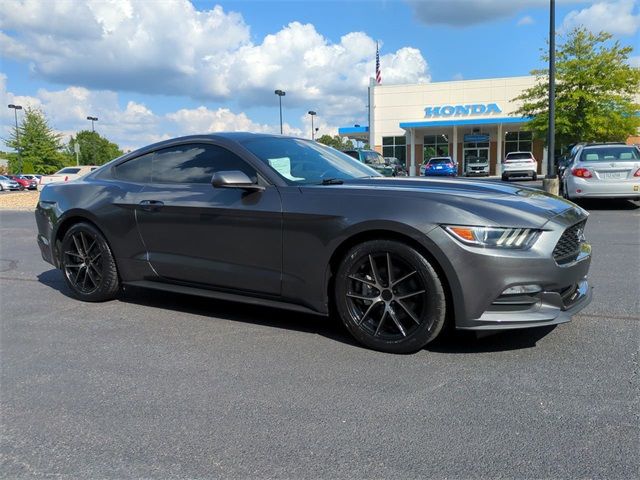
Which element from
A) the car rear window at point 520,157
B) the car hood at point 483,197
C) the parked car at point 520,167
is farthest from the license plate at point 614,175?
the car rear window at point 520,157

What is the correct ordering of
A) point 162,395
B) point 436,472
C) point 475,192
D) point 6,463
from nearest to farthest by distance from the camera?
point 436,472
point 6,463
point 162,395
point 475,192

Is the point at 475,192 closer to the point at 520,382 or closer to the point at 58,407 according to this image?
the point at 520,382

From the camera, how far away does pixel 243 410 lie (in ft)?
9.20

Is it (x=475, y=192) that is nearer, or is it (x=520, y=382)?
(x=520, y=382)

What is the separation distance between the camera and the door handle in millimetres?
4426

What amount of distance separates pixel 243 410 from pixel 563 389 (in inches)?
69.2

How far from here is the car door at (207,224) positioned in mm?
3902

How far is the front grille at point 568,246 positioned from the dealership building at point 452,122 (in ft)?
130

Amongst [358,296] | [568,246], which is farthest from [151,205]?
[568,246]

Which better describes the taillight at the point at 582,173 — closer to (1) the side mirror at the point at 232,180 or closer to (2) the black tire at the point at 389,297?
(2) the black tire at the point at 389,297

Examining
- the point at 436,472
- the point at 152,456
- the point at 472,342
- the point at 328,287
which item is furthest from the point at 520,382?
the point at 152,456

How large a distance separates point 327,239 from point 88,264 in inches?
103

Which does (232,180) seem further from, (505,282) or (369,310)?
(505,282)

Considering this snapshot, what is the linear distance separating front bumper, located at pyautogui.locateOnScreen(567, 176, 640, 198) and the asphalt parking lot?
26.0 feet
